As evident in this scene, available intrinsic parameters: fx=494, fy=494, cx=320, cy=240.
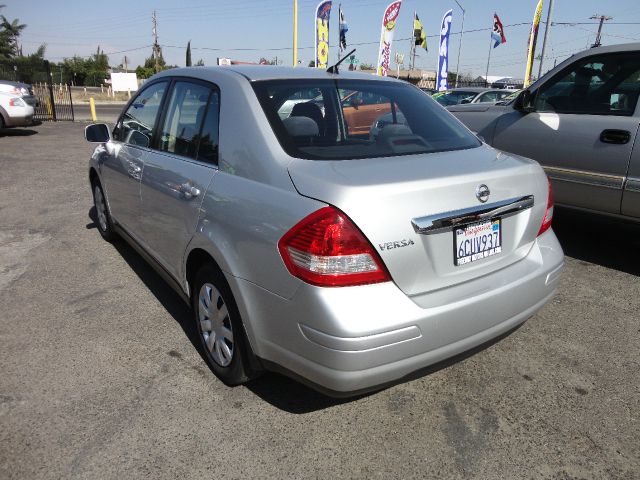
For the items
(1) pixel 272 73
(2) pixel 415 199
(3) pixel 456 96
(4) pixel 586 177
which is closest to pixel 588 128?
(4) pixel 586 177

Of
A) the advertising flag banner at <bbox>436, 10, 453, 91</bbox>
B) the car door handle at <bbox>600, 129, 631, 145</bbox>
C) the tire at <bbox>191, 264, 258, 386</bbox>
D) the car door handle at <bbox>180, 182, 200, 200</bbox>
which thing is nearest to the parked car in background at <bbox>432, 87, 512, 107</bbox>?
the advertising flag banner at <bbox>436, 10, 453, 91</bbox>

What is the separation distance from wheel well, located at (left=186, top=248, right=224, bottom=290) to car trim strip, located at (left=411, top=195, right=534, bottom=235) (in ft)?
3.41

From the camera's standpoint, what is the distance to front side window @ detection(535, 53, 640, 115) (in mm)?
4094

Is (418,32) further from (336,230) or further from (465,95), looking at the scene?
(336,230)

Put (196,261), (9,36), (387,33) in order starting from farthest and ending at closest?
1. (9,36)
2. (387,33)
3. (196,261)

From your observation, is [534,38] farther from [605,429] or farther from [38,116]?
[605,429]

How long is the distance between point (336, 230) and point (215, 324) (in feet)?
3.60

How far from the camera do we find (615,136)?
400 cm

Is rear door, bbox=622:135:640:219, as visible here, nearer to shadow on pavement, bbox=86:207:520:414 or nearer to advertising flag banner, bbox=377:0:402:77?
shadow on pavement, bbox=86:207:520:414

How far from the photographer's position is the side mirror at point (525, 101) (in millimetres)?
4558

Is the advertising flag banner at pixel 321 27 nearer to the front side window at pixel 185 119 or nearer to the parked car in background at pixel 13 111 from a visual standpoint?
the parked car in background at pixel 13 111

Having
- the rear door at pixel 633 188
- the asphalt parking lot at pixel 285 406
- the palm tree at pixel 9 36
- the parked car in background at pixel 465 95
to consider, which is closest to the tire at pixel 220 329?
the asphalt parking lot at pixel 285 406

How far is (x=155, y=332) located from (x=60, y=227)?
305cm

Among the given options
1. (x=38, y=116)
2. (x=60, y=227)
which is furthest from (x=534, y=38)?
(x=60, y=227)
